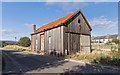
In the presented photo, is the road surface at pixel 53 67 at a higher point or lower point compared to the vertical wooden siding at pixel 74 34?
lower

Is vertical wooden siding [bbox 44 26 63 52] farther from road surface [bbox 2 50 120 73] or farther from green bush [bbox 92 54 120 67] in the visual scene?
road surface [bbox 2 50 120 73]

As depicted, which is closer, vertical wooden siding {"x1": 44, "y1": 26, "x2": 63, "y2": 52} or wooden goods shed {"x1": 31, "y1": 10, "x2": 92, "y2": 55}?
wooden goods shed {"x1": 31, "y1": 10, "x2": 92, "y2": 55}

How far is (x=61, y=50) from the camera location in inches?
1091

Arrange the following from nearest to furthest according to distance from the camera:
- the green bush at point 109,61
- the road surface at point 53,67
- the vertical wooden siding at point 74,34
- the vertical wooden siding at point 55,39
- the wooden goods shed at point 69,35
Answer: the road surface at point 53,67 → the green bush at point 109,61 → the wooden goods shed at point 69,35 → the vertical wooden siding at point 55,39 → the vertical wooden siding at point 74,34

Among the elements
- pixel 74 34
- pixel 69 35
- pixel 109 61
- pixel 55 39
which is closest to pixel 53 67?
pixel 109 61

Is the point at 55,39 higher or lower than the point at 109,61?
higher

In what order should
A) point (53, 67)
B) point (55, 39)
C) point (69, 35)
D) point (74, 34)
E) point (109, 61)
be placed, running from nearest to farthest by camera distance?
1. point (53, 67)
2. point (109, 61)
3. point (69, 35)
4. point (74, 34)
5. point (55, 39)

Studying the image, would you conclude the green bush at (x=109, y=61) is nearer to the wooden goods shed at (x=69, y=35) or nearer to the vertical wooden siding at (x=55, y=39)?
the wooden goods shed at (x=69, y=35)

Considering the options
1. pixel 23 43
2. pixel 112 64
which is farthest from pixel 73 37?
pixel 23 43

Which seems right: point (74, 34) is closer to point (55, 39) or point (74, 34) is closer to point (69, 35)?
point (69, 35)

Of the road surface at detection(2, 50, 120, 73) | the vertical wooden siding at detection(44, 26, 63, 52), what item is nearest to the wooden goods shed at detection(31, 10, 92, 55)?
the vertical wooden siding at detection(44, 26, 63, 52)

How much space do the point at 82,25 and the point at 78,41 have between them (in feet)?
10.5

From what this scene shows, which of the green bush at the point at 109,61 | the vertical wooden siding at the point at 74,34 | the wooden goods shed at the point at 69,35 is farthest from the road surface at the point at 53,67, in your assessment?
the vertical wooden siding at the point at 74,34

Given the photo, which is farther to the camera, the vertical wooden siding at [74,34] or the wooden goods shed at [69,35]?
the vertical wooden siding at [74,34]
